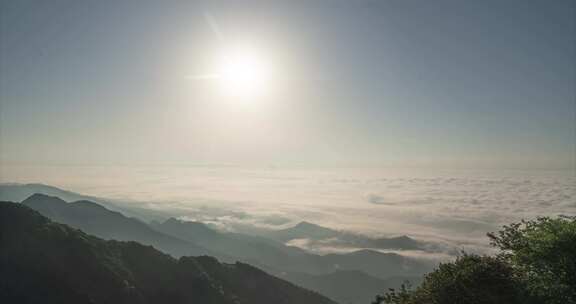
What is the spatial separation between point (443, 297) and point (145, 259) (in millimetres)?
165995

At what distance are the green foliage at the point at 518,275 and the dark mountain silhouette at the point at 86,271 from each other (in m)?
135

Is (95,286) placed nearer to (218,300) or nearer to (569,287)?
(218,300)

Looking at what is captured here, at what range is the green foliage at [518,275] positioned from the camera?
24.3 meters

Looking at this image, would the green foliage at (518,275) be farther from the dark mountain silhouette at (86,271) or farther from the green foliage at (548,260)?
the dark mountain silhouette at (86,271)

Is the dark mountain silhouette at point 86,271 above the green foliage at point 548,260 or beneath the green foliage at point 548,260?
beneath

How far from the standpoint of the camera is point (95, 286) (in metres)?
128

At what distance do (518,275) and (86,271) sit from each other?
153274mm

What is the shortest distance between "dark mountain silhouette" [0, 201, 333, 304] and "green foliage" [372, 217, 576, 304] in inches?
5329

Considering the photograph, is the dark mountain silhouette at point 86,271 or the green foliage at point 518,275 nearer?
the green foliage at point 518,275

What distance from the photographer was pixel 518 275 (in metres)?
27.2

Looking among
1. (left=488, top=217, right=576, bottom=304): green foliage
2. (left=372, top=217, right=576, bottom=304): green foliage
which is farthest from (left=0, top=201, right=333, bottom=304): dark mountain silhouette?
(left=488, top=217, right=576, bottom=304): green foliage

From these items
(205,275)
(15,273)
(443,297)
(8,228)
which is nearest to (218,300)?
Answer: (205,275)

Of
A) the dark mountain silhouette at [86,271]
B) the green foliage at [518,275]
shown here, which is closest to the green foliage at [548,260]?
the green foliage at [518,275]

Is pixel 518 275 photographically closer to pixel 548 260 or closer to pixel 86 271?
pixel 548 260
